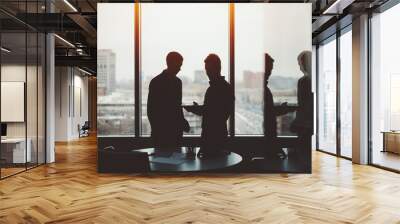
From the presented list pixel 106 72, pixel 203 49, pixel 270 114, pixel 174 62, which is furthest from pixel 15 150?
pixel 270 114

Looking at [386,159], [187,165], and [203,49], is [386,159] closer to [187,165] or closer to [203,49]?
[187,165]

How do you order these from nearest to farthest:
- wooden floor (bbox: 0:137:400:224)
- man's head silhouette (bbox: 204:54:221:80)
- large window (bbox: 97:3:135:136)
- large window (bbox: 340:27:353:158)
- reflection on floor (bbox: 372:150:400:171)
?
wooden floor (bbox: 0:137:400:224) → large window (bbox: 97:3:135:136) → man's head silhouette (bbox: 204:54:221:80) → reflection on floor (bbox: 372:150:400:171) → large window (bbox: 340:27:353:158)

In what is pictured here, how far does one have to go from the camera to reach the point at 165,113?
6281 millimetres

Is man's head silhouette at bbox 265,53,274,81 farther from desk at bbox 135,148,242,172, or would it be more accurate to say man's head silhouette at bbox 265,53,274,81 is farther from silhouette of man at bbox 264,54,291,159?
desk at bbox 135,148,242,172

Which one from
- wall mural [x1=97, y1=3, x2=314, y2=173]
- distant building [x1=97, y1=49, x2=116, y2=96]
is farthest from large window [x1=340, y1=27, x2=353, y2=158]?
distant building [x1=97, y1=49, x2=116, y2=96]

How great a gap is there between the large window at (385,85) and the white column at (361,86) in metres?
0.14

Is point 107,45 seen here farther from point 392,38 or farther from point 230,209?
point 392,38

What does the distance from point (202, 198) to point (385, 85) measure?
4938mm

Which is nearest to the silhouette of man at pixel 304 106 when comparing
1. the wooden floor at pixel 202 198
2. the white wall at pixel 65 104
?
the wooden floor at pixel 202 198

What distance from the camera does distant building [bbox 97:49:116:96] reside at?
623cm

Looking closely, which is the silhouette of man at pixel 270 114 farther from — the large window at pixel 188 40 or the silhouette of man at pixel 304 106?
the large window at pixel 188 40

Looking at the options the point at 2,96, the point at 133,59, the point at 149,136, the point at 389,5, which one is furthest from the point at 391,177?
the point at 2,96

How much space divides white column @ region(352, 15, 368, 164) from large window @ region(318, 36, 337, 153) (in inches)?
67.0

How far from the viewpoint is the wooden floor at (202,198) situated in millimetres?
3730
